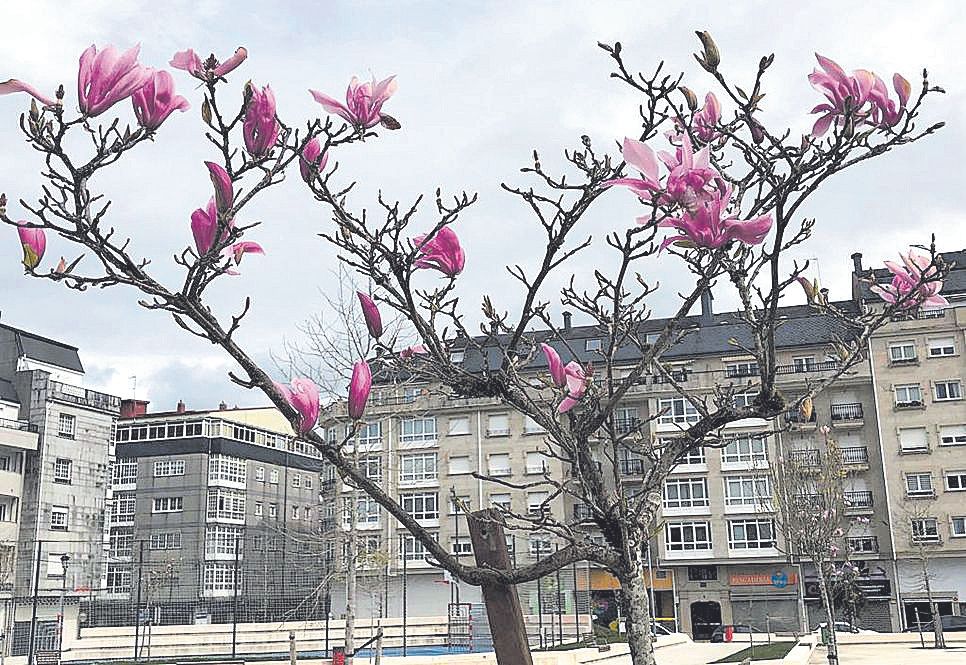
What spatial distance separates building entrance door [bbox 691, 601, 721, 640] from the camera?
37469 mm

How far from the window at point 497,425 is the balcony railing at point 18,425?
17.8 meters

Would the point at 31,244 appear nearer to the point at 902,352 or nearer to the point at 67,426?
the point at 67,426

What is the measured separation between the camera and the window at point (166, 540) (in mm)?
44656

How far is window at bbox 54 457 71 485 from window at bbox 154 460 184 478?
398 inches

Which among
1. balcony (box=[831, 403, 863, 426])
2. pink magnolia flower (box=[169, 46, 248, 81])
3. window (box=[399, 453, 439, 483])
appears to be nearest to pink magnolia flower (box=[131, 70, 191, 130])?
pink magnolia flower (box=[169, 46, 248, 81])

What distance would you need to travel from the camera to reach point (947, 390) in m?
37.2

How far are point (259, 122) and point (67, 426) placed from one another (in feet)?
124

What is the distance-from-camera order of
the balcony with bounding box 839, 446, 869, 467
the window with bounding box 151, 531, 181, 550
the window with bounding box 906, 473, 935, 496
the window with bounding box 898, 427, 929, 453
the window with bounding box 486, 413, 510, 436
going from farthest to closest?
the window with bounding box 151, 531, 181, 550, the window with bounding box 486, 413, 510, 436, the balcony with bounding box 839, 446, 869, 467, the window with bounding box 898, 427, 929, 453, the window with bounding box 906, 473, 935, 496

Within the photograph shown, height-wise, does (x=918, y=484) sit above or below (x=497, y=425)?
below

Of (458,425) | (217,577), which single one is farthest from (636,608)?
(217,577)

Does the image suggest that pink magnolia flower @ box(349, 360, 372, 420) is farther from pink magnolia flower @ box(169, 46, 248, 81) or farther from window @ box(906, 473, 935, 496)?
window @ box(906, 473, 935, 496)

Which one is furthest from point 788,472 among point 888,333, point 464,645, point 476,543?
point 476,543

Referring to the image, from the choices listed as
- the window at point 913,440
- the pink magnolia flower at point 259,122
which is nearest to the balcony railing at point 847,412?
the window at point 913,440

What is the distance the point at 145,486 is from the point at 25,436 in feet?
41.3
